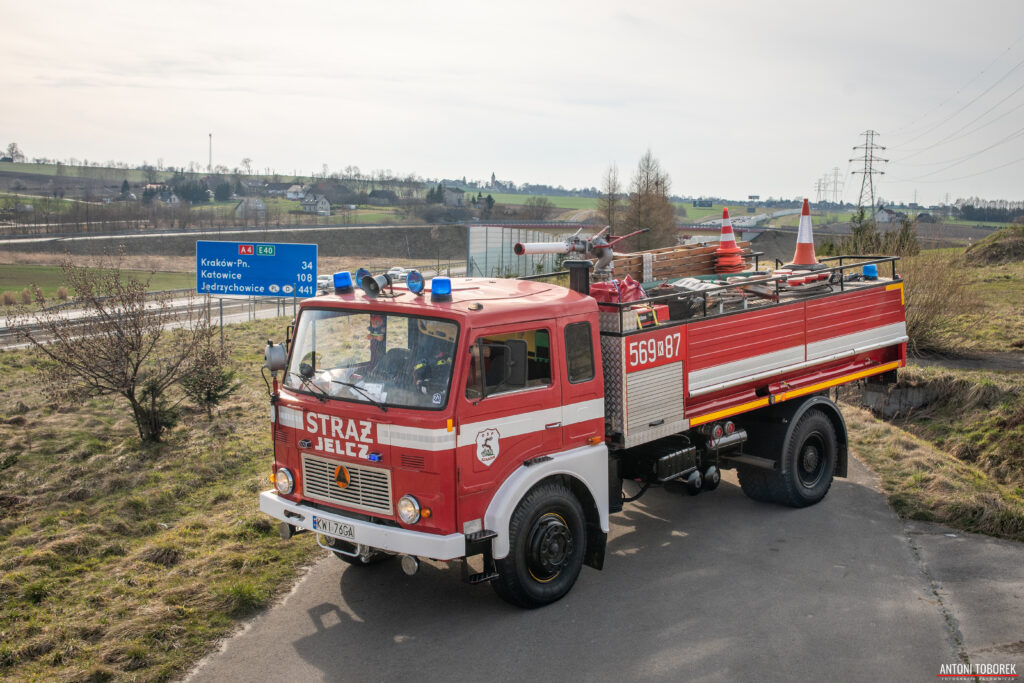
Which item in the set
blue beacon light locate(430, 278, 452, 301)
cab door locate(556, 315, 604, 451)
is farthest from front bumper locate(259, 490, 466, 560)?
blue beacon light locate(430, 278, 452, 301)

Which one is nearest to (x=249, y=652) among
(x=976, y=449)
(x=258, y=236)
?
(x=976, y=449)

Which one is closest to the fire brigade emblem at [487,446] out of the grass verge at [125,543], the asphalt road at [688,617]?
the asphalt road at [688,617]

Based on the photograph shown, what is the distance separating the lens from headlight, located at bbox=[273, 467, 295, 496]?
6391 mm

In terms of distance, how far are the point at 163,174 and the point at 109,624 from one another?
16614 centimetres

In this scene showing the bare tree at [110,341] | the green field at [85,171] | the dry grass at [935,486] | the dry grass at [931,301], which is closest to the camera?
the dry grass at [935,486]

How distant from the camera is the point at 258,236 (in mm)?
69375

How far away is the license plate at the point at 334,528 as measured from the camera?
19.3 ft

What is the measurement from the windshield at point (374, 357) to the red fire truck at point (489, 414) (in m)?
0.01

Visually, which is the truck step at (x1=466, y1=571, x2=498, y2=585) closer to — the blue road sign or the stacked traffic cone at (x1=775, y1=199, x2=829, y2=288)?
the stacked traffic cone at (x1=775, y1=199, x2=829, y2=288)

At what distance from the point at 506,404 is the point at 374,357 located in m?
1.08

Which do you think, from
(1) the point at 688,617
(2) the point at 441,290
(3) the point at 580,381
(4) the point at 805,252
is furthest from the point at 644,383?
(4) the point at 805,252

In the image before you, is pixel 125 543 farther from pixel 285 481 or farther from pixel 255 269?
pixel 255 269

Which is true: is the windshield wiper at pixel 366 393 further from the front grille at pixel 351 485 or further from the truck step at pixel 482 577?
the truck step at pixel 482 577

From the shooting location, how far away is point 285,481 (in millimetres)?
6402
